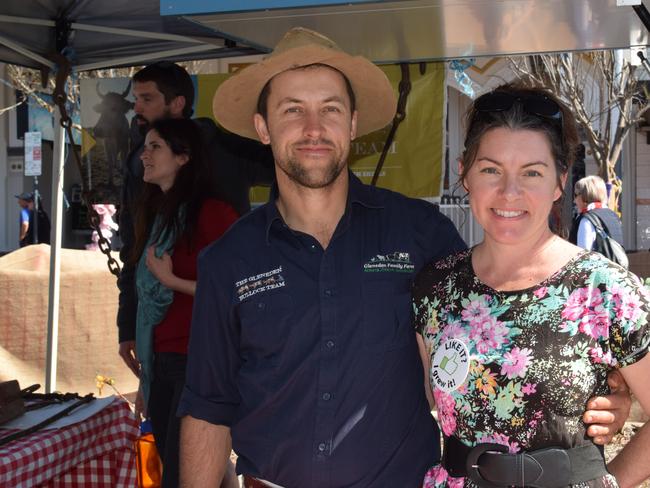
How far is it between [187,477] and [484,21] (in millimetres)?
1997

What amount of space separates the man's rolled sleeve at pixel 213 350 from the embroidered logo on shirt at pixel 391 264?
1.30 feet

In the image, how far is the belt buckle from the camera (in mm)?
1929

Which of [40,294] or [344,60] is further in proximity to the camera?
[40,294]

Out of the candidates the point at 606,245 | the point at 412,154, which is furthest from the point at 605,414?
the point at 606,245

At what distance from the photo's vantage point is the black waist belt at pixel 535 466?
1.87 m

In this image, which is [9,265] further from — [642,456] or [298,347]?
[642,456]

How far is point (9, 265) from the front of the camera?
25.8 feet

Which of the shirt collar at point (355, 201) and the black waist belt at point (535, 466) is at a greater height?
the shirt collar at point (355, 201)

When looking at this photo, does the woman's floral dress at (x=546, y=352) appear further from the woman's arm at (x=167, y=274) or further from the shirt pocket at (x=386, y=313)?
the woman's arm at (x=167, y=274)

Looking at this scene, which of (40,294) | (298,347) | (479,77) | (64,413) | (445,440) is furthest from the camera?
(40,294)

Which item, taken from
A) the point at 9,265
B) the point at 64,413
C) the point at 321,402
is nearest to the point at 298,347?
the point at 321,402

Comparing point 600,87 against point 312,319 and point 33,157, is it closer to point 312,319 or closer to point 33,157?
point 312,319

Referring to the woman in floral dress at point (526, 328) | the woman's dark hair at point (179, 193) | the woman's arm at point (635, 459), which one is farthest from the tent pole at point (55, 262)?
the woman's arm at point (635, 459)

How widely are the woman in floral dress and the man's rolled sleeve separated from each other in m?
0.57
